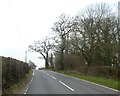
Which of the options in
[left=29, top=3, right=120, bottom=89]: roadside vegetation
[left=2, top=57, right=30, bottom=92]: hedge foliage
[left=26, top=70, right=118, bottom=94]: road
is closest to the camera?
Result: [left=2, top=57, right=30, bottom=92]: hedge foliage

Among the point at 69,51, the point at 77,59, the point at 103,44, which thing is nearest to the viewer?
the point at 103,44

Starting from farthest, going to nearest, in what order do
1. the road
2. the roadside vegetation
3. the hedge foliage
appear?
Answer: 1. the roadside vegetation
2. the road
3. the hedge foliage

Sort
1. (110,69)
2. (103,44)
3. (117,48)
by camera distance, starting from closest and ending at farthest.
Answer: (110,69) < (117,48) < (103,44)

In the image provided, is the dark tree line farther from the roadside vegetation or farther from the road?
the road

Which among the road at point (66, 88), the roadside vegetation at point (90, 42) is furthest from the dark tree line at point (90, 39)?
the road at point (66, 88)

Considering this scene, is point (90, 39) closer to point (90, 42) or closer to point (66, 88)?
point (90, 42)

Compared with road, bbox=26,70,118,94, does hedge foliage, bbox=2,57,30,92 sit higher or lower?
higher

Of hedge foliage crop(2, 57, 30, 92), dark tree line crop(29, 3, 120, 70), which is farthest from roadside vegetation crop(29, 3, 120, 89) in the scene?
hedge foliage crop(2, 57, 30, 92)

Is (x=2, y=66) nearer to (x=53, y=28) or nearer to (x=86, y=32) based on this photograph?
(x=86, y=32)

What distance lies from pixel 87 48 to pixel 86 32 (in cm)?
351

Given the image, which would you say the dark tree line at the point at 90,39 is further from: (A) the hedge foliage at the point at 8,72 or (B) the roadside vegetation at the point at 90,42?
(A) the hedge foliage at the point at 8,72

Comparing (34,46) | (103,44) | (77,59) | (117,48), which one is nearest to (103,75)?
(117,48)

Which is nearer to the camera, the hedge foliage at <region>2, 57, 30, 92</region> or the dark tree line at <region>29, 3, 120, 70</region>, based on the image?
the hedge foliage at <region>2, 57, 30, 92</region>

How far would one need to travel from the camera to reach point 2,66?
17.3 metres
